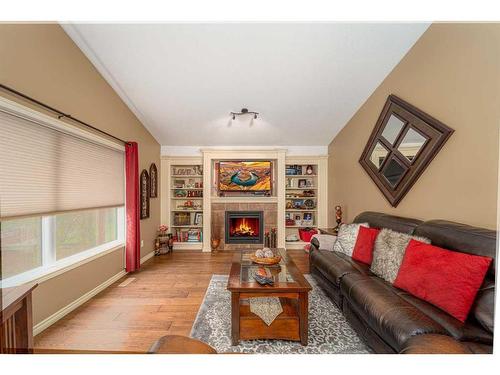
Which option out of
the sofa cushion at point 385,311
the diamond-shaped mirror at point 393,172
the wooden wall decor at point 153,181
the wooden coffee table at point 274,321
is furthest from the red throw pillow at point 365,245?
the wooden wall decor at point 153,181

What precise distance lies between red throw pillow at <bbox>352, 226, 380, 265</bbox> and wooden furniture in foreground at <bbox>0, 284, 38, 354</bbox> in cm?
274

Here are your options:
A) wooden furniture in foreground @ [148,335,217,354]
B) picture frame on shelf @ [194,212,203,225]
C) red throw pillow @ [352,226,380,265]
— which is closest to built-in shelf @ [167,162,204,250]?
picture frame on shelf @ [194,212,203,225]

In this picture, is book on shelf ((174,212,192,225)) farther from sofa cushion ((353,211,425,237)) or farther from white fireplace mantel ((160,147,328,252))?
sofa cushion ((353,211,425,237))

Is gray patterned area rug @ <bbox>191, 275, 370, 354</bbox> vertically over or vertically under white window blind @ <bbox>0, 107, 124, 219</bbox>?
under

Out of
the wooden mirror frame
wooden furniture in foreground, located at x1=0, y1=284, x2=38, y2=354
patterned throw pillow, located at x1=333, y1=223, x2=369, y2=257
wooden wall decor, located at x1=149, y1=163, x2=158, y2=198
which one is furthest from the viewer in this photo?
wooden wall decor, located at x1=149, y1=163, x2=158, y2=198

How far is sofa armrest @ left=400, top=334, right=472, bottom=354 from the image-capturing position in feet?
3.27

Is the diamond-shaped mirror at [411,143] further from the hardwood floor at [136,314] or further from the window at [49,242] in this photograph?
the window at [49,242]

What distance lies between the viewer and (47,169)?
2004 mm

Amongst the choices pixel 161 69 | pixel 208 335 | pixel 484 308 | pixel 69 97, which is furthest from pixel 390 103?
pixel 69 97

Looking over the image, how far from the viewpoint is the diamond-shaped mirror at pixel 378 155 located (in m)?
2.75

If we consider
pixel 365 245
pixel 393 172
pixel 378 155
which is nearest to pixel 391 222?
pixel 365 245

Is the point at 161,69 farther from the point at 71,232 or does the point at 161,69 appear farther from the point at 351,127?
the point at 351,127

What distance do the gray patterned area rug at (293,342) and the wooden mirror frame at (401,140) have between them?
1529mm
